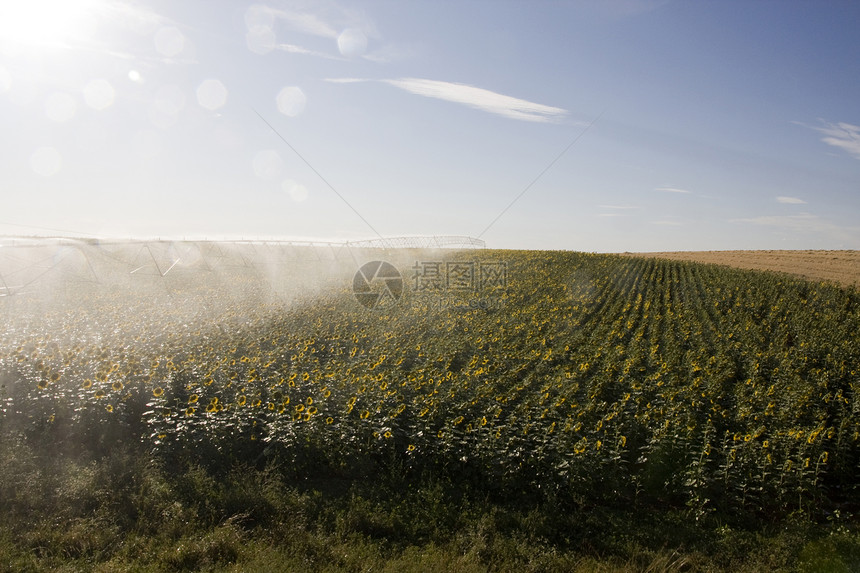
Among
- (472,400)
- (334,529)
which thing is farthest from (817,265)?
(334,529)

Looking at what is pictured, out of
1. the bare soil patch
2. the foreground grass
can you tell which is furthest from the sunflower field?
the bare soil patch

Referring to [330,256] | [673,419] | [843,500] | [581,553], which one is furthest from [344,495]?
[330,256]

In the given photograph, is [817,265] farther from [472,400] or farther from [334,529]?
[334,529]

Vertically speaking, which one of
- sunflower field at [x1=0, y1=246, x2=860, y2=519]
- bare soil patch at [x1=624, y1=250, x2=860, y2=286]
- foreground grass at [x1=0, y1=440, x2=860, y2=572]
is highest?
bare soil patch at [x1=624, y1=250, x2=860, y2=286]

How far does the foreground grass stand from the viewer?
4.93 meters

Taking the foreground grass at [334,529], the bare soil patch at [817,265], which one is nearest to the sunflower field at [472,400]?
the foreground grass at [334,529]

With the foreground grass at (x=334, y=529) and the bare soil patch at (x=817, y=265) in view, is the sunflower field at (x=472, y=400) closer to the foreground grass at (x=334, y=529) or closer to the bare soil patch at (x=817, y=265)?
the foreground grass at (x=334, y=529)

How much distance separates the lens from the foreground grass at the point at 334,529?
4.93 m

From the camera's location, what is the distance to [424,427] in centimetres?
700

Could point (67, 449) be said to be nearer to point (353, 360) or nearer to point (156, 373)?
point (156, 373)

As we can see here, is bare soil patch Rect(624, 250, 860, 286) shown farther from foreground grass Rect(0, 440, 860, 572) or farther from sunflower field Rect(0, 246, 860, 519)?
foreground grass Rect(0, 440, 860, 572)

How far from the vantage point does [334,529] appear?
18.2 ft

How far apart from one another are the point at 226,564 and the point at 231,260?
124 feet

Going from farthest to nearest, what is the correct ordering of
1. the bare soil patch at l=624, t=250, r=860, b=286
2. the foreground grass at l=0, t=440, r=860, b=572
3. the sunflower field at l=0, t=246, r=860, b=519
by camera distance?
the bare soil patch at l=624, t=250, r=860, b=286, the sunflower field at l=0, t=246, r=860, b=519, the foreground grass at l=0, t=440, r=860, b=572
